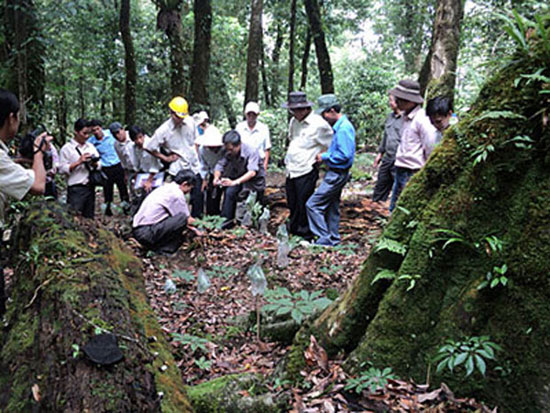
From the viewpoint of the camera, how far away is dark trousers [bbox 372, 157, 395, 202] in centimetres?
830

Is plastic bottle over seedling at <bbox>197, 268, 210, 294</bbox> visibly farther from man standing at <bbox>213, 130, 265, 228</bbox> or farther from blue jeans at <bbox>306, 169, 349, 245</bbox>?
man standing at <bbox>213, 130, 265, 228</bbox>

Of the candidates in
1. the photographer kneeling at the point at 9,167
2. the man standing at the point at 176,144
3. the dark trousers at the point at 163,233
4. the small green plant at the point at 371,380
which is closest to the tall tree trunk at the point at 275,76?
the man standing at the point at 176,144

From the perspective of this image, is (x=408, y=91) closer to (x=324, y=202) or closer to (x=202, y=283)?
(x=324, y=202)

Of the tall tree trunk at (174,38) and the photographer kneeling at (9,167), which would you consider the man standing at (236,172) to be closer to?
the photographer kneeling at (9,167)

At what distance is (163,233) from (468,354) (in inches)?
200

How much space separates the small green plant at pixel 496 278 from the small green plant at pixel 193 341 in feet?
8.48

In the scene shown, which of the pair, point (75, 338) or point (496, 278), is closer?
point (496, 278)

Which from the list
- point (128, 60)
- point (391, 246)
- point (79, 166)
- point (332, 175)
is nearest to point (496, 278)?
point (391, 246)

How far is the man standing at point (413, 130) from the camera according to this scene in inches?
Result: 237

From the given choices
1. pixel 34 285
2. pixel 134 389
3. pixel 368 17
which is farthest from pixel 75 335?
pixel 368 17

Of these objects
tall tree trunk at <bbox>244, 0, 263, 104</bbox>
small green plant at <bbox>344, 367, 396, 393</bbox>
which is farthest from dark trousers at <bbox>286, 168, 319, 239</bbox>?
tall tree trunk at <bbox>244, 0, 263, 104</bbox>

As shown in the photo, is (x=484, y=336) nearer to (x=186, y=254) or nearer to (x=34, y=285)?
(x=34, y=285)

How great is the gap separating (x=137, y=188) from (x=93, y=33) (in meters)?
10.4

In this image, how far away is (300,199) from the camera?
733 cm
